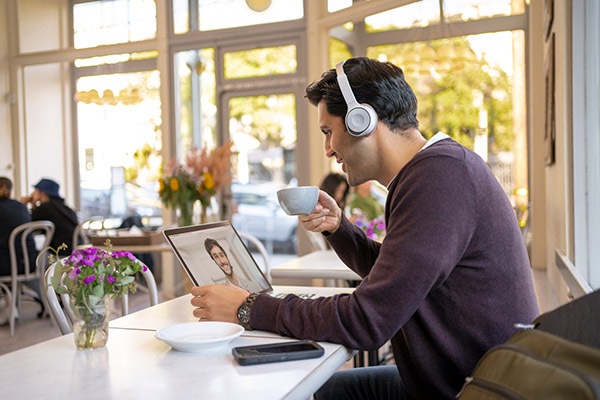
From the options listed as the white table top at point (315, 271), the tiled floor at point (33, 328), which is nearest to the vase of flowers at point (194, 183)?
the tiled floor at point (33, 328)

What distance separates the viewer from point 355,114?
4.86ft

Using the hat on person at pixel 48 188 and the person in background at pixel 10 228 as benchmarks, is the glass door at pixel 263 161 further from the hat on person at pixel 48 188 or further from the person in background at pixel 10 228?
the person in background at pixel 10 228

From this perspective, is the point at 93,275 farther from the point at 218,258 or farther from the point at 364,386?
the point at 364,386

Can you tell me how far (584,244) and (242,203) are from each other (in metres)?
4.16

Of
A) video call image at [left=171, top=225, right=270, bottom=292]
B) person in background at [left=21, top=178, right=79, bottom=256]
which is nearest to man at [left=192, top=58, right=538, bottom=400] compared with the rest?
video call image at [left=171, top=225, right=270, bottom=292]

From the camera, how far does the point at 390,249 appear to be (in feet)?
4.25

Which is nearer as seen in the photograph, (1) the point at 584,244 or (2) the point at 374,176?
(2) the point at 374,176

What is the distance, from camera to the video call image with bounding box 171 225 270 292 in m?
1.67

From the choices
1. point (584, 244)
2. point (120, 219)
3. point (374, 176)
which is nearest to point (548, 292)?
point (584, 244)

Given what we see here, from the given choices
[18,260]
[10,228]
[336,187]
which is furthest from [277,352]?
[10,228]

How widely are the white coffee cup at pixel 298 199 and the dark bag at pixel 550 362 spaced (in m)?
0.73

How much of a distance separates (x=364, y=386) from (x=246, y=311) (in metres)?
0.44

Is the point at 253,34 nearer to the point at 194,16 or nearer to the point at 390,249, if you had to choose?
the point at 194,16

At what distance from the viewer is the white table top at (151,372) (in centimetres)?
112
